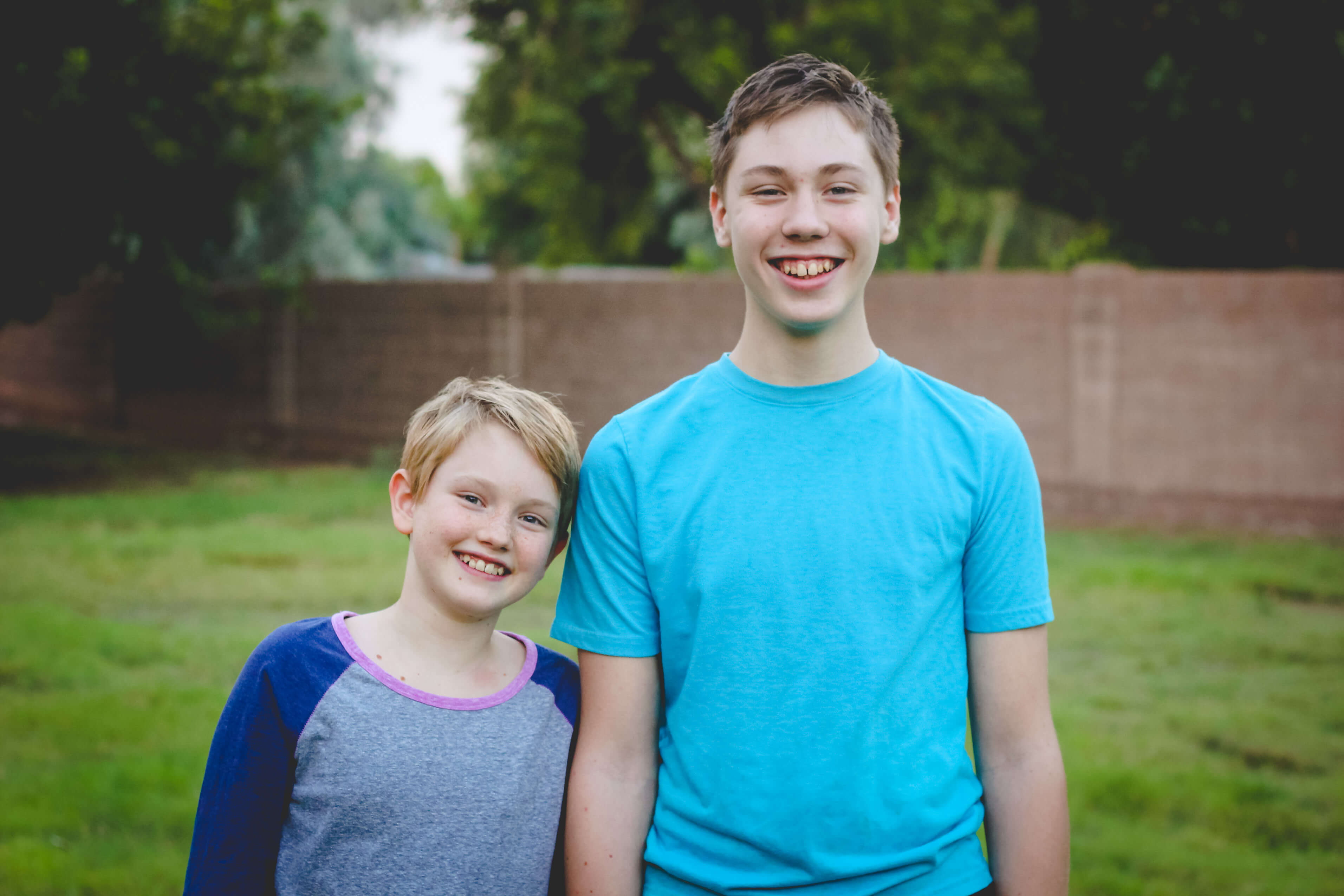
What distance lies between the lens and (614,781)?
184 centimetres

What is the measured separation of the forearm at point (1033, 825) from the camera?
5.83 ft

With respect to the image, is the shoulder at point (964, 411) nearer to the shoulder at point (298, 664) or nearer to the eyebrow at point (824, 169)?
the eyebrow at point (824, 169)

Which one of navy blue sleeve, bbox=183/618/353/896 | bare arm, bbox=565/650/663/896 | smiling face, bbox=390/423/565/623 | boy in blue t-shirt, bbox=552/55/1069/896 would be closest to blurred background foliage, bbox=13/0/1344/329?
boy in blue t-shirt, bbox=552/55/1069/896

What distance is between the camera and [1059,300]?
9758 millimetres

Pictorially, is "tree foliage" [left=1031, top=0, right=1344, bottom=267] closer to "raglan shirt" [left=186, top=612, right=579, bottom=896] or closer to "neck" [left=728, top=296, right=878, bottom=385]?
"neck" [left=728, top=296, right=878, bottom=385]

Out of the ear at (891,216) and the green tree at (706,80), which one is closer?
the ear at (891,216)

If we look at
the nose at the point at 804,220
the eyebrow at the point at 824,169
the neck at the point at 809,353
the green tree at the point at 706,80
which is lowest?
the neck at the point at 809,353

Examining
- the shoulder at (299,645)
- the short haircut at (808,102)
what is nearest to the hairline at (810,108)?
the short haircut at (808,102)

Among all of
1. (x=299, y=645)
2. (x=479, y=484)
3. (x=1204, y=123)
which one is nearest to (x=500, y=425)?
(x=479, y=484)

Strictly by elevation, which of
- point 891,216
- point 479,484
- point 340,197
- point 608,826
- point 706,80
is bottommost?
point 608,826

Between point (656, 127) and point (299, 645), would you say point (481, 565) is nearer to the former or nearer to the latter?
point (299, 645)

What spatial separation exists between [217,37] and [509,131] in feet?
19.6

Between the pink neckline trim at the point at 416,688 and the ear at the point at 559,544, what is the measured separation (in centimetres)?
21

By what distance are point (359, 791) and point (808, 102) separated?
1.24m
